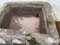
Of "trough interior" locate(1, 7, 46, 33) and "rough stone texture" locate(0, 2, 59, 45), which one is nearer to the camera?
"rough stone texture" locate(0, 2, 59, 45)

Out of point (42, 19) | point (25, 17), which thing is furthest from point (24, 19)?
point (42, 19)

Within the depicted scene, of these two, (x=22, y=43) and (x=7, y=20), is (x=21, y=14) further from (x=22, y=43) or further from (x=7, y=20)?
(x=22, y=43)

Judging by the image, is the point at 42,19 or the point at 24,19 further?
the point at 24,19

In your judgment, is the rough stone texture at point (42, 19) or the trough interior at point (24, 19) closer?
the rough stone texture at point (42, 19)

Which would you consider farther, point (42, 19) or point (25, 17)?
point (25, 17)

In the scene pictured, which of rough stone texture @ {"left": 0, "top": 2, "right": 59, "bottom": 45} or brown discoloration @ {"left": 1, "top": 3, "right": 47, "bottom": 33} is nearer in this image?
rough stone texture @ {"left": 0, "top": 2, "right": 59, "bottom": 45}

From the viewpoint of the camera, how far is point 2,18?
2172 mm

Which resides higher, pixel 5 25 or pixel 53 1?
pixel 53 1

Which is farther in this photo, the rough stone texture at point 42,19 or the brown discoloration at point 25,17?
the brown discoloration at point 25,17

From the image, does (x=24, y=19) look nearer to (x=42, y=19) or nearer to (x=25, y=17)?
(x=25, y=17)

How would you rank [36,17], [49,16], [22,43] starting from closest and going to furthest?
[22,43] → [49,16] → [36,17]

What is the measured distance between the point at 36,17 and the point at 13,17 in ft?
0.93

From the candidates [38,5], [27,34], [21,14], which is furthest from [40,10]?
[27,34]

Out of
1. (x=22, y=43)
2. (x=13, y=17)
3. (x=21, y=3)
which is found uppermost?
(x=21, y=3)
